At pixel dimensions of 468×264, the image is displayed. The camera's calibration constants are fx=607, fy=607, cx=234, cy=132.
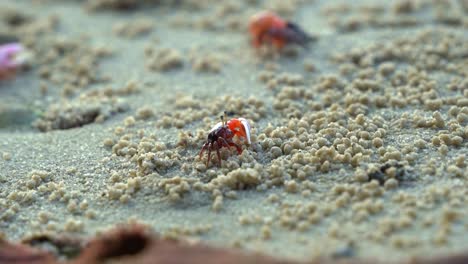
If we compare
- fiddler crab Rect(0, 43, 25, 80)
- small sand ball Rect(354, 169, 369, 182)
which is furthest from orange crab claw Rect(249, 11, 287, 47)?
small sand ball Rect(354, 169, 369, 182)

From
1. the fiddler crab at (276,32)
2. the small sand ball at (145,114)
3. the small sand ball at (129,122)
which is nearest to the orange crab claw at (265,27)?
the fiddler crab at (276,32)

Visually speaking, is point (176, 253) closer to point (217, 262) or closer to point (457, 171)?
point (217, 262)

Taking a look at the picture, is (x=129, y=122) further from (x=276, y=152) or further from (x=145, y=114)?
(x=276, y=152)

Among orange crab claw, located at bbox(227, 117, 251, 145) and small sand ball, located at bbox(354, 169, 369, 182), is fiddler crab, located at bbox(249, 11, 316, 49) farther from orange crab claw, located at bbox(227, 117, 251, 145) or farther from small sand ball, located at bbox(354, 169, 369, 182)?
small sand ball, located at bbox(354, 169, 369, 182)

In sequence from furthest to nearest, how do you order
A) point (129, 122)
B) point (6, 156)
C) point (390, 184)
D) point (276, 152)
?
point (129, 122), point (6, 156), point (276, 152), point (390, 184)

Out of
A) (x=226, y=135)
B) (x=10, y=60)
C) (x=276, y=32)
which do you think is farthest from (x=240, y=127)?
(x=10, y=60)
